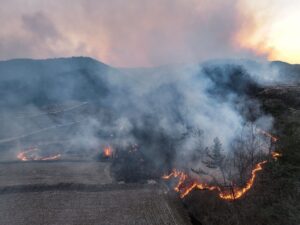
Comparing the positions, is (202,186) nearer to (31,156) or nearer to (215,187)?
(215,187)

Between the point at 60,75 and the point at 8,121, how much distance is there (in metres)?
40.4

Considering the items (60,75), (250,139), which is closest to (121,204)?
(250,139)

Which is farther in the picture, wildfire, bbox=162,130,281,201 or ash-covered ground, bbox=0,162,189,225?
wildfire, bbox=162,130,281,201

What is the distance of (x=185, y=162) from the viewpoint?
32.8 m

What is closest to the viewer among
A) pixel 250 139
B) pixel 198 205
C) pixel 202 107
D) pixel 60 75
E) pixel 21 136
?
pixel 198 205

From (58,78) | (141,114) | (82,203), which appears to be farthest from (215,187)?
(58,78)

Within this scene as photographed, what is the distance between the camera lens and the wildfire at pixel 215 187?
25.1m

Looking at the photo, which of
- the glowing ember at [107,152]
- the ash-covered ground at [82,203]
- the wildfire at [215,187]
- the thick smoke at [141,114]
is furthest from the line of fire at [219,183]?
the glowing ember at [107,152]

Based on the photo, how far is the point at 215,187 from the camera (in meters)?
26.5

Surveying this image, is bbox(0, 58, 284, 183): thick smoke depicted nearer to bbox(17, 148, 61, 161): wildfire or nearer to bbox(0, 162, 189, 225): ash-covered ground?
bbox(17, 148, 61, 161): wildfire

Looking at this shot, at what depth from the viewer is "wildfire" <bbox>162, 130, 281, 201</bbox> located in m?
25.1

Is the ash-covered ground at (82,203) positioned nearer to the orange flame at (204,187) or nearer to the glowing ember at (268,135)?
the orange flame at (204,187)

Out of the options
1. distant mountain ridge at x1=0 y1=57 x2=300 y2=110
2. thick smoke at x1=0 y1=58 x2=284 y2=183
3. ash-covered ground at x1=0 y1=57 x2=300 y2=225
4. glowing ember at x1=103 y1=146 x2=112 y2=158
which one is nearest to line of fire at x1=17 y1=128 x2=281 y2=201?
ash-covered ground at x1=0 y1=57 x2=300 y2=225

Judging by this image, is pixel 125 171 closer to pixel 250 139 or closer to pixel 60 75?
pixel 250 139
